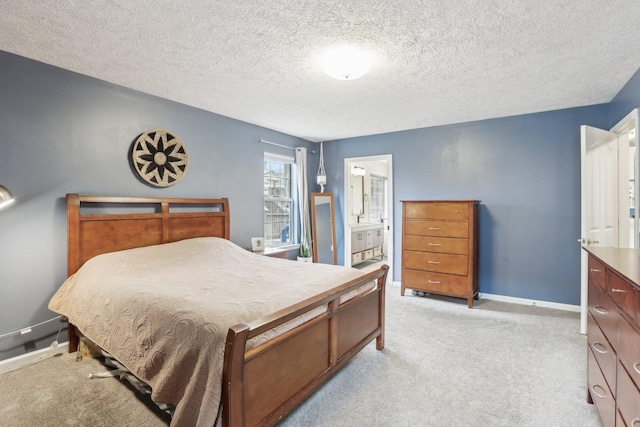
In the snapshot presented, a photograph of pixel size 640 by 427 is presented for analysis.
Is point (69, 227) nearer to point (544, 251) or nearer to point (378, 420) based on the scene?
point (378, 420)

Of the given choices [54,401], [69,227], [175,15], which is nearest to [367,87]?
[175,15]

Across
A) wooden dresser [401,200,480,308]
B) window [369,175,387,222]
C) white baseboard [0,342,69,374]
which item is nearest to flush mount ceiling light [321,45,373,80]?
wooden dresser [401,200,480,308]

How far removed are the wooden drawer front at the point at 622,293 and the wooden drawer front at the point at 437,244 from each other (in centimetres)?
240

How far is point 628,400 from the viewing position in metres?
1.28

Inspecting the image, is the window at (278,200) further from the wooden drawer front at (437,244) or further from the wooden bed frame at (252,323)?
the wooden drawer front at (437,244)

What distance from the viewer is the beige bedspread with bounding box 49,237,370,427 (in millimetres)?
1500

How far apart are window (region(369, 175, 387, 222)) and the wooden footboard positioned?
4.97 meters

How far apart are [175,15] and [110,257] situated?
1.92m

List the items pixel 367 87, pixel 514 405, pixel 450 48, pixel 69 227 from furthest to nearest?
pixel 367 87
pixel 69 227
pixel 450 48
pixel 514 405

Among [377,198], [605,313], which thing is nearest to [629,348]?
[605,313]

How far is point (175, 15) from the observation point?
6.29ft

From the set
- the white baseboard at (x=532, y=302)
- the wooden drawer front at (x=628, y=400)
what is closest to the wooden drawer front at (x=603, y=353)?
the wooden drawer front at (x=628, y=400)

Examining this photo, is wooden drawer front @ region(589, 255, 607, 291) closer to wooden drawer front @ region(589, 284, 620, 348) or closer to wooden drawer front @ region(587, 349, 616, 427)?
wooden drawer front @ region(589, 284, 620, 348)

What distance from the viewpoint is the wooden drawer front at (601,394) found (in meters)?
1.50
